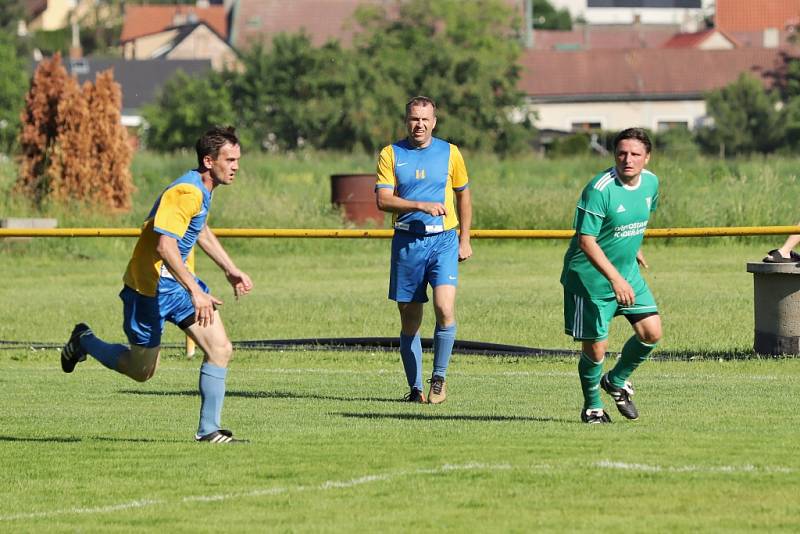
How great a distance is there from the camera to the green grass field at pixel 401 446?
24.7 ft

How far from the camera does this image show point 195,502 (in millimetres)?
7898

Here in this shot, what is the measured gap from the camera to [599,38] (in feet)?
477

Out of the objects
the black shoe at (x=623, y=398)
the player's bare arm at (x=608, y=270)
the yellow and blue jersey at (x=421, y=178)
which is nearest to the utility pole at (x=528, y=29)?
the yellow and blue jersey at (x=421, y=178)

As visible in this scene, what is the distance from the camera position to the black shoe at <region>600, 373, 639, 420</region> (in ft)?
34.9

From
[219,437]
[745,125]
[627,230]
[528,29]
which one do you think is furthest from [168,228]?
[528,29]

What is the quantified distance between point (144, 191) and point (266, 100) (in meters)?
42.1

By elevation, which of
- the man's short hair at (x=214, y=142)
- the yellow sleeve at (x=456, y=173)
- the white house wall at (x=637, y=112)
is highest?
the white house wall at (x=637, y=112)

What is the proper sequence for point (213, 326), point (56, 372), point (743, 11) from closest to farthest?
point (213, 326) < point (56, 372) < point (743, 11)

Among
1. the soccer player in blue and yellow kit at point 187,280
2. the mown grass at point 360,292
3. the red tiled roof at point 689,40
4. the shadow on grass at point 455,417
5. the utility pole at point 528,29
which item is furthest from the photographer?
the utility pole at point 528,29

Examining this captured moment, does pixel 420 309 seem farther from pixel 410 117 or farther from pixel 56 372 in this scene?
pixel 56 372

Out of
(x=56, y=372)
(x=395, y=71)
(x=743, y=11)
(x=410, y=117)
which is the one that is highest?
(x=743, y=11)

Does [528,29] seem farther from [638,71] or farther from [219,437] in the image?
[219,437]

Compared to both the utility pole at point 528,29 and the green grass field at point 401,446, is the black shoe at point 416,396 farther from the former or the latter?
the utility pole at point 528,29

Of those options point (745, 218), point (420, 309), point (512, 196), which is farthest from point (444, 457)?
point (512, 196)
